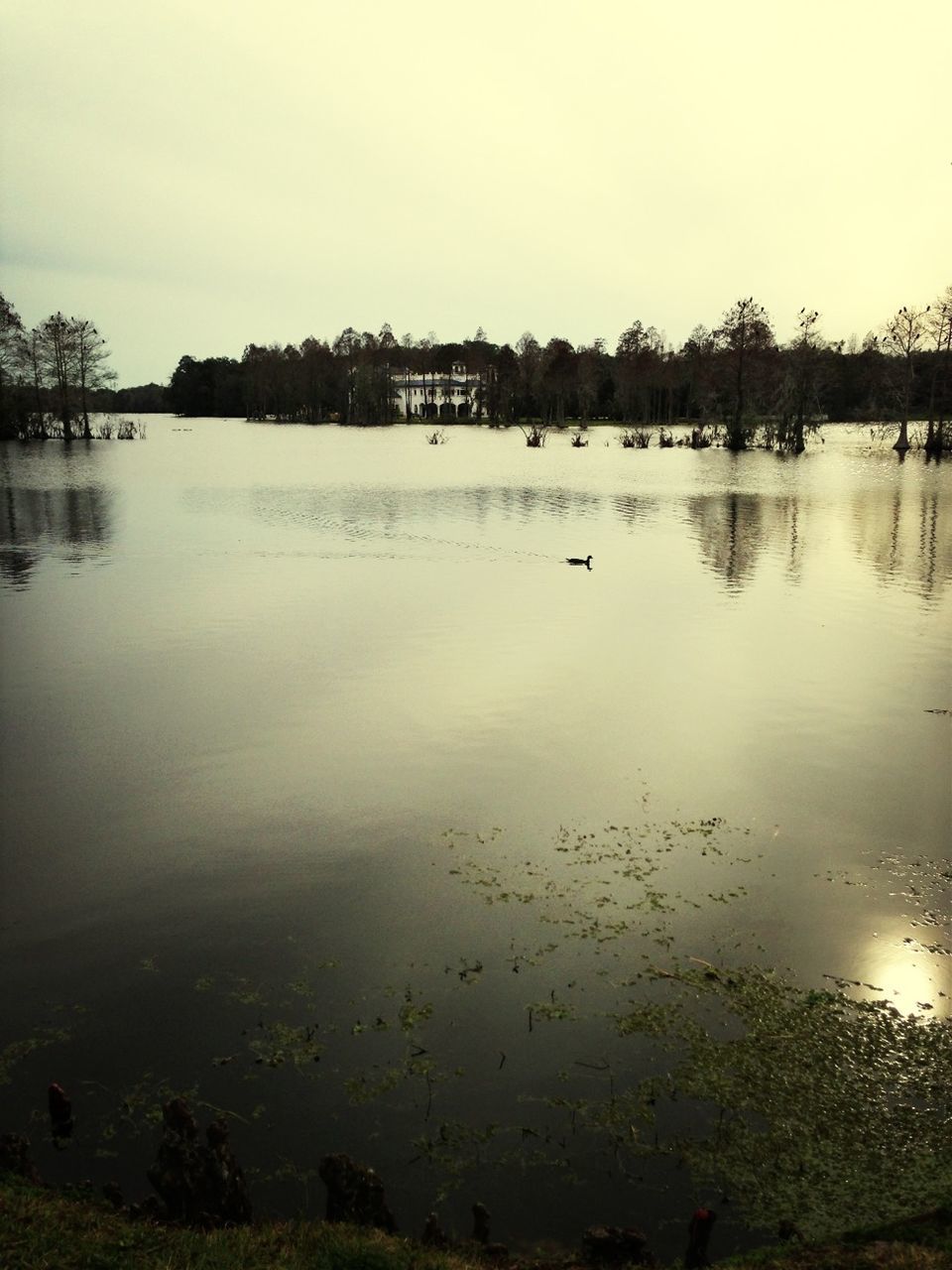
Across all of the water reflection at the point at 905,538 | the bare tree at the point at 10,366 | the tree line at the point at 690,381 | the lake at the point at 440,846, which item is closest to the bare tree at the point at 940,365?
the tree line at the point at 690,381

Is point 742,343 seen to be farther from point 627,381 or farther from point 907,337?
point 627,381

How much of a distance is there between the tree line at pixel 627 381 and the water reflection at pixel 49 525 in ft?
148

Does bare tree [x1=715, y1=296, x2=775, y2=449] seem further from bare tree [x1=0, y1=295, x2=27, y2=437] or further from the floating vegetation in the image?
the floating vegetation

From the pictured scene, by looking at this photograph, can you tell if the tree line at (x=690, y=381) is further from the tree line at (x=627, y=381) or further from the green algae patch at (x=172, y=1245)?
the green algae patch at (x=172, y=1245)

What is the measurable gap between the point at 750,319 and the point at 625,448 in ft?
55.8

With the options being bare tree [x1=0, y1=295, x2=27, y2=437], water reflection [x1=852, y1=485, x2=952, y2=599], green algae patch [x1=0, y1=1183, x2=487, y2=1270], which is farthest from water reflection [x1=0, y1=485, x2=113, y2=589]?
bare tree [x1=0, y1=295, x2=27, y2=437]

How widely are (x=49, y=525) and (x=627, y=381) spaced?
119842mm

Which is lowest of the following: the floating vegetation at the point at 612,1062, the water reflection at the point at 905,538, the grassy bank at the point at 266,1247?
the floating vegetation at the point at 612,1062

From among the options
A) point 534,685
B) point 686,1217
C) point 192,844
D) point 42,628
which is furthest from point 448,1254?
point 42,628

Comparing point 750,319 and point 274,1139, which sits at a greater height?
point 750,319

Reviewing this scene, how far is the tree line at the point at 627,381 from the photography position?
86625 mm

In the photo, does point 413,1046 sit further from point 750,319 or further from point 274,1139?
point 750,319

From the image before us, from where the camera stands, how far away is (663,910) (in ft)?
26.7

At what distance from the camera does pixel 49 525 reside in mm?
35250
